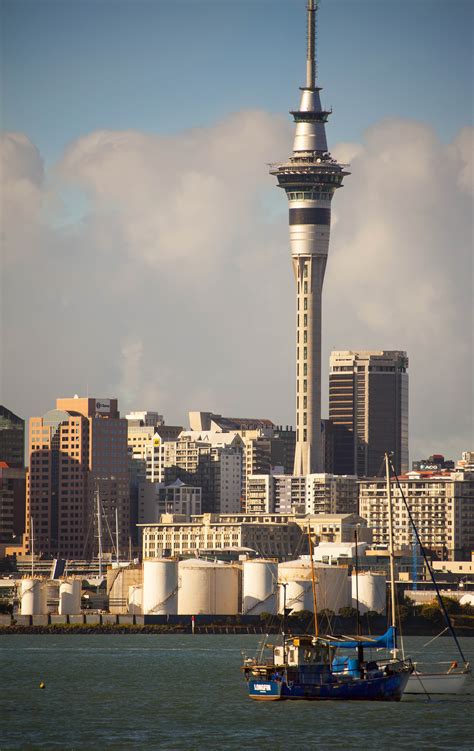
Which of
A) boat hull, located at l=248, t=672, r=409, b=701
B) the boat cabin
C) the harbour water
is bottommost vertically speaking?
the harbour water

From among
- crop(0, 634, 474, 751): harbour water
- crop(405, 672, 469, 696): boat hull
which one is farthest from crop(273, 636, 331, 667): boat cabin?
crop(405, 672, 469, 696): boat hull

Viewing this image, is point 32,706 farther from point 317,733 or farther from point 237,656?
point 237,656

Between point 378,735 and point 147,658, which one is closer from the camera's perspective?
point 378,735

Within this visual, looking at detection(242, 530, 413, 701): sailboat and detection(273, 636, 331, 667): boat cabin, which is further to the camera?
detection(242, 530, 413, 701): sailboat

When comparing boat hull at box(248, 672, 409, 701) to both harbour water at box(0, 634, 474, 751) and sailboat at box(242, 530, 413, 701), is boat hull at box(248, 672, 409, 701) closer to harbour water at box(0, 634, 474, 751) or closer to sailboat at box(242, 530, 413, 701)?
sailboat at box(242, 530, 413, 701)

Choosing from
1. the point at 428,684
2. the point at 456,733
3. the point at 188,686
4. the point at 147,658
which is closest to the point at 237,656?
the point at 147,658

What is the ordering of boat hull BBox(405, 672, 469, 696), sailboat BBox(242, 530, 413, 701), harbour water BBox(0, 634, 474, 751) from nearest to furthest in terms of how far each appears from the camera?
harbour water BBox(0, 634, 474, 751) → sailboat BBox(242, 530, 413, 701) → boat hull BBox(405, 672, 469, 696)

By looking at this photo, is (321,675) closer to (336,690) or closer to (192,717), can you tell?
(336,690)

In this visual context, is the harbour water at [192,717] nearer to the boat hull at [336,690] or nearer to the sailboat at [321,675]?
the boat hull at [336,690]
